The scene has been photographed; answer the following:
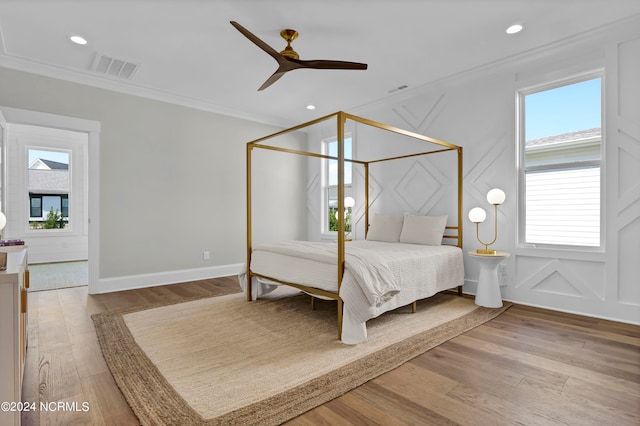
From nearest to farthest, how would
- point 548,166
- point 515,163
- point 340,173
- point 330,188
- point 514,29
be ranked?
point 340,173 < point 514,29 < point 548,166 < point 515,163 < point 330,188

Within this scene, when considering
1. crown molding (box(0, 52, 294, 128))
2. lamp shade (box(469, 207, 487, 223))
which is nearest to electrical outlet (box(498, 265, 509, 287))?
lamp shade (box(469, 207, 487, 223))

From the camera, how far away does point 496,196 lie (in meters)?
3.52

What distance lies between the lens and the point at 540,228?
11.6 feet

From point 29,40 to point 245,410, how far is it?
399 cm

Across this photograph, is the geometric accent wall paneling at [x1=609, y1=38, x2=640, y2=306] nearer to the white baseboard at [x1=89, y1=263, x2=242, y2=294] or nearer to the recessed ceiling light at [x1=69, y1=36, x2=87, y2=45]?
the white baseboard at [x1=89, y1=263, x2=242, y2=294]

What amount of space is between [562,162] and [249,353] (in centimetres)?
355

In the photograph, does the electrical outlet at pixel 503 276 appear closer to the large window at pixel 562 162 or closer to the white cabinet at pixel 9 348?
the large window at pixel 562 162

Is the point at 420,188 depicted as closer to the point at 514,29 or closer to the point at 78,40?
the point at 514,29

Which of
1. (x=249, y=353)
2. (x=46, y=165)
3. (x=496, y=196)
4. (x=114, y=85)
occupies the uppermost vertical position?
(x=114, y=85)

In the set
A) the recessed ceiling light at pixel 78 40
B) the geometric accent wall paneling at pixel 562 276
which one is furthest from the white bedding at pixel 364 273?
the recessed ceiling light at pixel 78 40

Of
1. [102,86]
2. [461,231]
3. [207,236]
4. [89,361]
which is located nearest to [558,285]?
[461,231]

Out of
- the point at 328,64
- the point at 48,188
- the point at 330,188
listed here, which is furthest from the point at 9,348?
the point at 48,188

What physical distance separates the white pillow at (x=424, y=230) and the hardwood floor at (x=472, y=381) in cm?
126

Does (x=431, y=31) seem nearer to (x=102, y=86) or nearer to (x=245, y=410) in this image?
(x=245, y=410)
